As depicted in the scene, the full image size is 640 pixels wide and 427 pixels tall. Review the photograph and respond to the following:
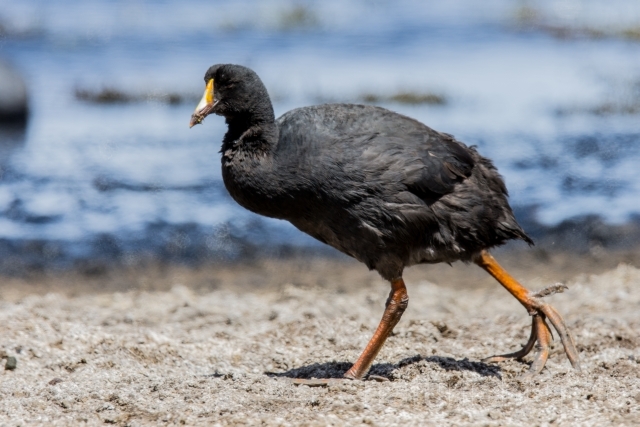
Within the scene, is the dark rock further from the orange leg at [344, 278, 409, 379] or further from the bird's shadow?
the orange leg at [344, 278, 409, 379]

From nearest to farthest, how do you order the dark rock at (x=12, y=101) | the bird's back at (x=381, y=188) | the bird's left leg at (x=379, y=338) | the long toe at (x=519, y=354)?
the bird's back at (x=381, y=188) → the bird's left leg at (x=379, y=338) → the long toe at (x=519, y=354) → the dark rock at (x=12, y=101)

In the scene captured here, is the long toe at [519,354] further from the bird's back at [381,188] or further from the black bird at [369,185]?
the bird's back at [381,188]

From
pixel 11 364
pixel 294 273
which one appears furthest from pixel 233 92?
pixel 294 273

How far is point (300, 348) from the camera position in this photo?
6.68 meters

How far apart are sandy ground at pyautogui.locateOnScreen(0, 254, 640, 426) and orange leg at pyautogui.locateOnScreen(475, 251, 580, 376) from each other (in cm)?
11

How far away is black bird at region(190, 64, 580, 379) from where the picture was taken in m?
5.65

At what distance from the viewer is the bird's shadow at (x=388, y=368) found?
5969 mm

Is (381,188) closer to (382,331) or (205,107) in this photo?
(382,331)

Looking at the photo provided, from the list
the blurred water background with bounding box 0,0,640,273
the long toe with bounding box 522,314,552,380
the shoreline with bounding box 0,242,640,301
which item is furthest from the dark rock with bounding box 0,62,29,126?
the long toe with bounding box 522,314,552,380

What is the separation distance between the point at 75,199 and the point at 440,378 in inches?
305

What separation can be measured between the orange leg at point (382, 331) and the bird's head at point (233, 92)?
59.1 inches

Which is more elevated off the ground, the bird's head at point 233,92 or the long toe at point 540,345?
the bird's head at point 233,92

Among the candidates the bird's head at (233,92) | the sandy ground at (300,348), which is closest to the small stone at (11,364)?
the sandy ground at (300,348)

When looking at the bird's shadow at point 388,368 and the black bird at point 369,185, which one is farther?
the bird's shadow at point 388,368
